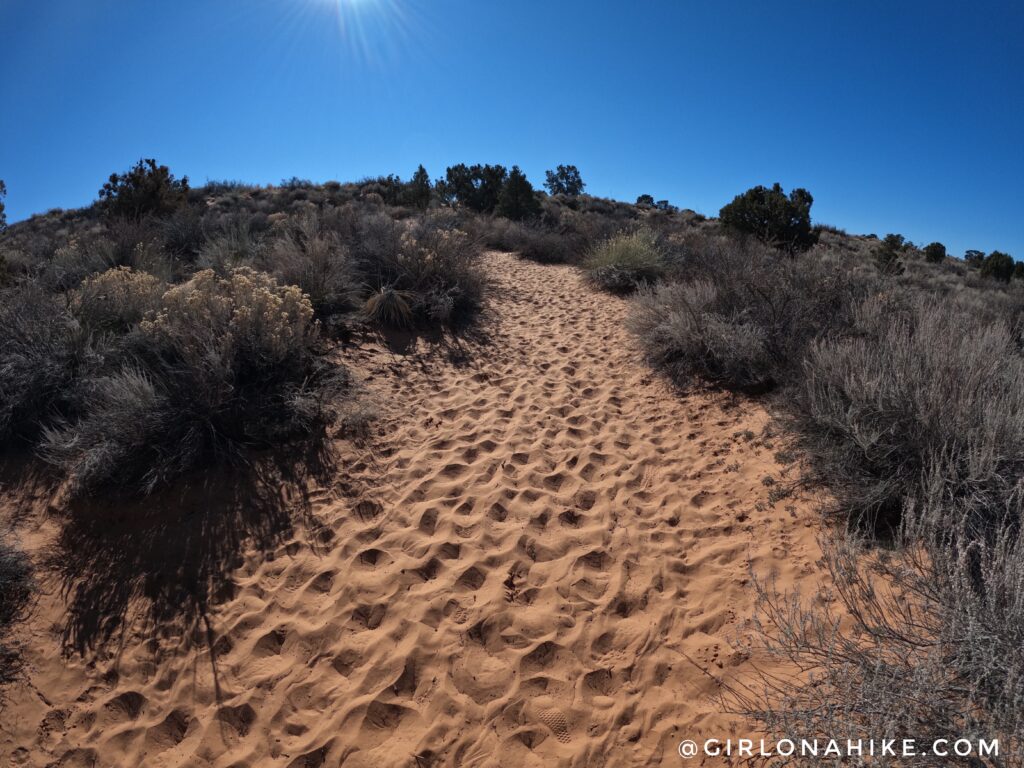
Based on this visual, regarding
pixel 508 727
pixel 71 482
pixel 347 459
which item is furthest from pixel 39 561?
pixel 508 727

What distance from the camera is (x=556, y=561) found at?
3.29m

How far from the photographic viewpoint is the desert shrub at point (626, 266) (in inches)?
368

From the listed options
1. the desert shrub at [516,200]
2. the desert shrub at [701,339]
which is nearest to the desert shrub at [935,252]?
the desert shrub at [516,200]

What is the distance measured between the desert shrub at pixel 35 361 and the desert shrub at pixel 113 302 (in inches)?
7.4

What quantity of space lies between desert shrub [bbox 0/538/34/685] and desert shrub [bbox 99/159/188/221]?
465 inches

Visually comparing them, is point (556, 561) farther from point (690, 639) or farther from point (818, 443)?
point (818, 443)

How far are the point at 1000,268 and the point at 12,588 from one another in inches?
942

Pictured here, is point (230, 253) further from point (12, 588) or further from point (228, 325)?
point (12, 588)

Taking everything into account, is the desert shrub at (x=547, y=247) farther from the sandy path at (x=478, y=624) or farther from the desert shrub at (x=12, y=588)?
the desert shrub at (x=12, y=588)

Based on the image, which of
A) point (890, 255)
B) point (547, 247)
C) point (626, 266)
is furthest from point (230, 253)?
point (890, 255)

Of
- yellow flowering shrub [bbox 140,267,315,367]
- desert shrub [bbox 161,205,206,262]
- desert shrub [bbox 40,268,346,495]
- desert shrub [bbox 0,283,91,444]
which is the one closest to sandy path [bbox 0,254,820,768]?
desert shrub [bbox 40,268,346,495]

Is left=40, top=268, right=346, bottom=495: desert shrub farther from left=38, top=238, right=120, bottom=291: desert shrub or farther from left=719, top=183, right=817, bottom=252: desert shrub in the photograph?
left=719, top=183, right=817, bottom=252: desert shrub

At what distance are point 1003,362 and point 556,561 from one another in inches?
145

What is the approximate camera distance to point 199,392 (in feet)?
13.6
